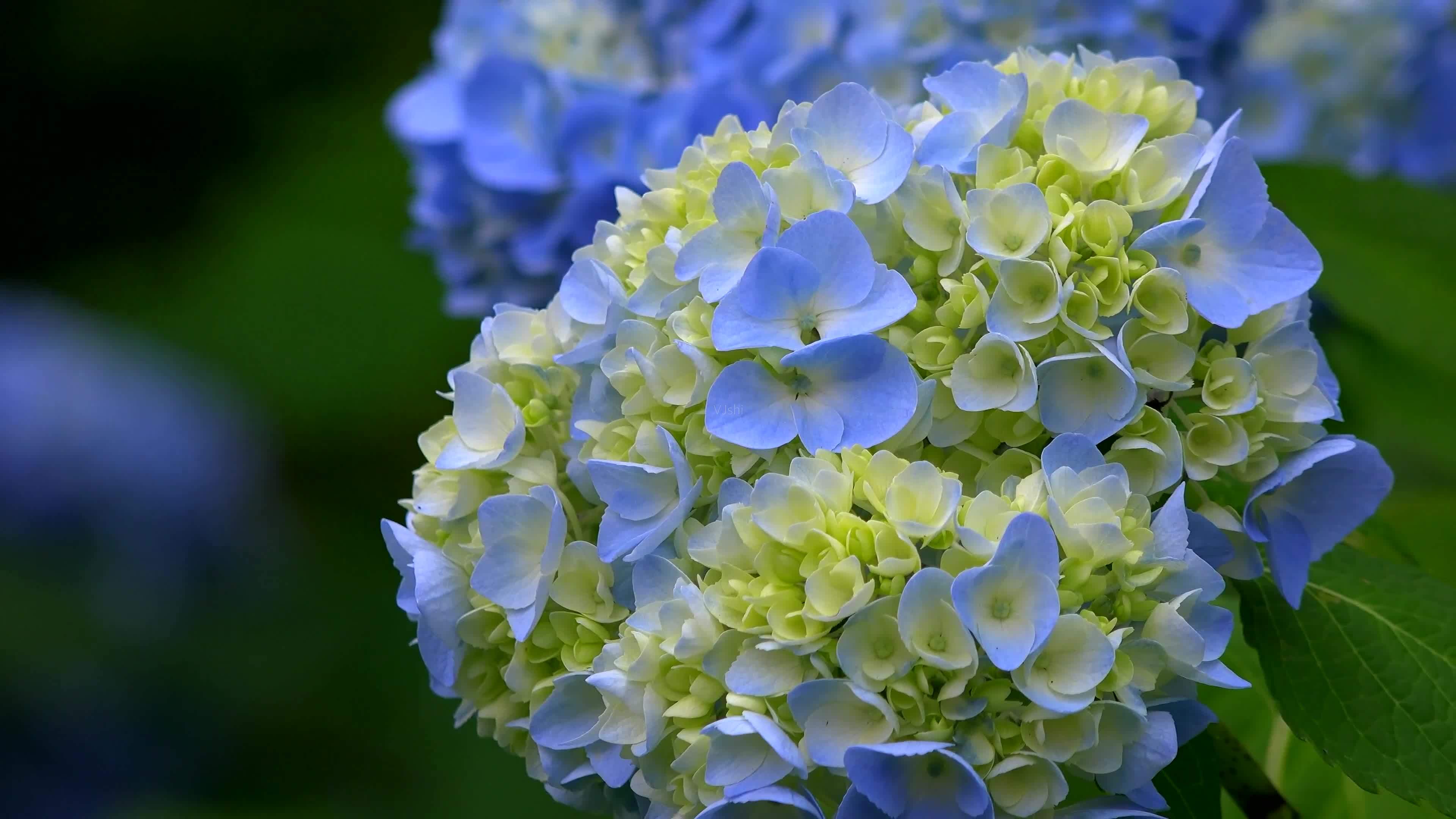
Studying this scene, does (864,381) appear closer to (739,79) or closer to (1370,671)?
(1370,671)

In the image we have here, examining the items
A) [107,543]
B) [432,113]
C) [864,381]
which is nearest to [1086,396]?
[864,381]

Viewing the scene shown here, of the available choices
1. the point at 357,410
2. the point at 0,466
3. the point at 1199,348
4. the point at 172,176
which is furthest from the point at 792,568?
the point at 172,176

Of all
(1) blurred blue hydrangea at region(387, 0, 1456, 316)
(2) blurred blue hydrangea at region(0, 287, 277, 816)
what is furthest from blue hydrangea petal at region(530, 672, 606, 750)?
(2) blurred blue hydrangea at region(0, 287, 277, 816)

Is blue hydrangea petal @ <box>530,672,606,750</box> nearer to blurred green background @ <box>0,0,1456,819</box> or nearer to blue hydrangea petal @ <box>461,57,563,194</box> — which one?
blue hydrangea petal @ <box>461,57,563,194</box>

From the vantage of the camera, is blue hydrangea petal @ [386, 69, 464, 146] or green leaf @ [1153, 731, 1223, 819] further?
blue hydrangea petal @ [386, 69, 464, 146]

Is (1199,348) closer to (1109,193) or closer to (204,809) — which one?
(1109,193)

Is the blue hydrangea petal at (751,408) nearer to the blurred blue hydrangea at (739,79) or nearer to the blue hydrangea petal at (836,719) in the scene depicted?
the blue hydrangea petal at (836,719)
